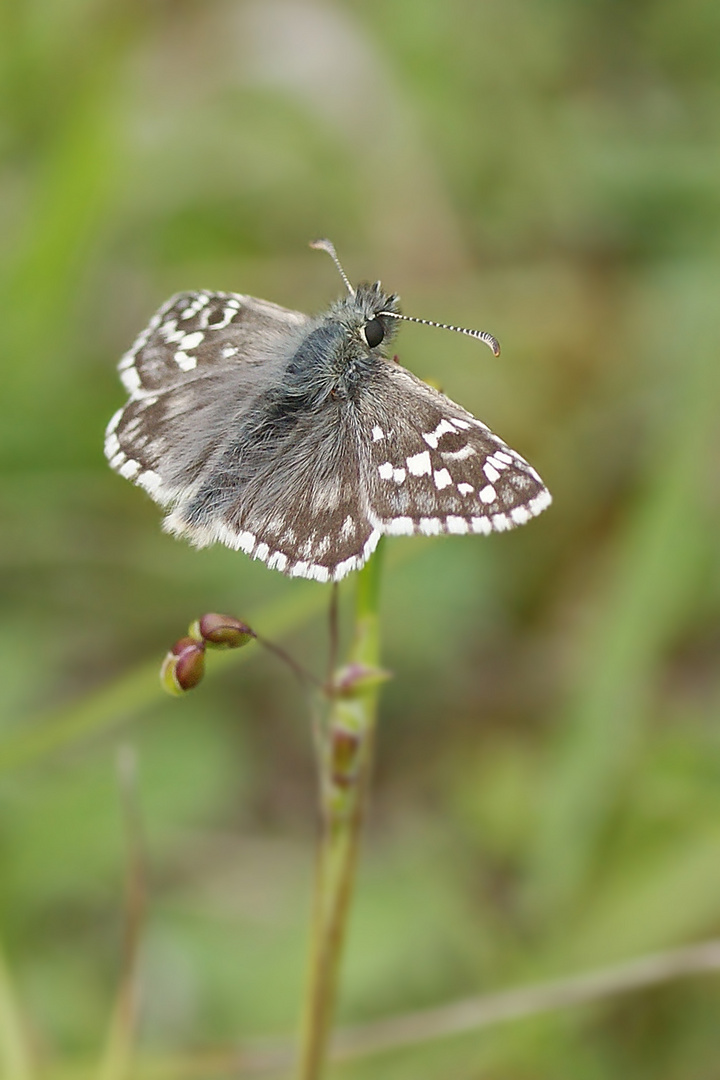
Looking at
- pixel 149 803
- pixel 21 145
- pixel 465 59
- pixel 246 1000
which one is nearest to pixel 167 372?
pixel 149 803

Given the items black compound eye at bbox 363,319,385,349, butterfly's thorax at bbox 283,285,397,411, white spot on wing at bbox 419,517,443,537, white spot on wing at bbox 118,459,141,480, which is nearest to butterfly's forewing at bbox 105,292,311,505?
white spot on wing at bbox 118,459,141,480

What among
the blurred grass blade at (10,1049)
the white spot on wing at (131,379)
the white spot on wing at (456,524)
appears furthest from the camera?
the white spot on wing at (131,379)

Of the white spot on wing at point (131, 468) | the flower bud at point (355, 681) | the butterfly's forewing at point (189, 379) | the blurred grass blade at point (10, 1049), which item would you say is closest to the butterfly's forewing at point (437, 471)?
the flower bud at point (355, 681)

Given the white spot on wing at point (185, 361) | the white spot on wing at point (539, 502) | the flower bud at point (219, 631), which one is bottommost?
the flower bud at point (219, 631)

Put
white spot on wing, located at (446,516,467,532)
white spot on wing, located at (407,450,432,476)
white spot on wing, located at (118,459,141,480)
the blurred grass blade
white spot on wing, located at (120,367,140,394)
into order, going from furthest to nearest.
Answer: white spot on wing, located at (120,367,140,394), white spot on wing, located at (118,459,141,480), the blurred grass blade, white spot on wing, located at (407,450,432,476), white spot on wing, located at (446,516,467,532)

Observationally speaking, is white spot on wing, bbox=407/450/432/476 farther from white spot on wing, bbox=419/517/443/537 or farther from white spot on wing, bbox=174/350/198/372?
white spot on wing, bbox=174/350/198/372

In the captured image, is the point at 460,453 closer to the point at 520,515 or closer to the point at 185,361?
the point at 520,515

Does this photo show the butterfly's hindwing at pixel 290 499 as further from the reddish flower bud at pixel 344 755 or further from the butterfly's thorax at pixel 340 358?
the reddish flower bud at pixel 344 755

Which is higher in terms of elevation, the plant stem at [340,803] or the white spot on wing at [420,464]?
the white spot on wing at [420,464]
